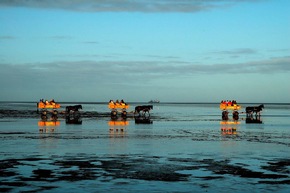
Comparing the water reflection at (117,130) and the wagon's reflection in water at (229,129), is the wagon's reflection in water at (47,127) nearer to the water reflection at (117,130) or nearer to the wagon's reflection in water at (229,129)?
Answer: the water reflection at (117,130)

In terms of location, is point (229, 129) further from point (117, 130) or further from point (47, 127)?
point (47, 127)

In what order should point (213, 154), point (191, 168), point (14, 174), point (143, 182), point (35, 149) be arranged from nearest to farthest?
1. point (143, 182)
2. point (14, 174)
3. point (191, 168)
4. point (213, 154)
5. point (35, 149)

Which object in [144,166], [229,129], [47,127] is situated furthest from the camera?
[47,127]

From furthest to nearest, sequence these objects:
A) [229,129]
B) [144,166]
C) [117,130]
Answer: [229,129], [117,130], [144,166]

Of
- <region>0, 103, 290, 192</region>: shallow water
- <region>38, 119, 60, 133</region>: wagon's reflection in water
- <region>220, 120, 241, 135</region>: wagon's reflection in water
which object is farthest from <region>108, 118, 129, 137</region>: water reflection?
<region>220, 120, 241, 135</region>: wagon's reflection in water

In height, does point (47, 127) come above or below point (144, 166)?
above

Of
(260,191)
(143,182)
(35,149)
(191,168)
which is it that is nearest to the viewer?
(260,191)

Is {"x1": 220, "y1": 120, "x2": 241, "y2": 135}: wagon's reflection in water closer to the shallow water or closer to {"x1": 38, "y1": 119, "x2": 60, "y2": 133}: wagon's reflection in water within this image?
the shallow water

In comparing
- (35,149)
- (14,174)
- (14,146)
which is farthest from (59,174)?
(14,146)

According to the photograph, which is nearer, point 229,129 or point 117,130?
point 117,130

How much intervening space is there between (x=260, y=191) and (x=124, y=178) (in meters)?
3.97

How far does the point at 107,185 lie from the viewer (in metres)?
13.8

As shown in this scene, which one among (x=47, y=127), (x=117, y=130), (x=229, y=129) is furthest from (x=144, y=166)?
(x=47, y=127)

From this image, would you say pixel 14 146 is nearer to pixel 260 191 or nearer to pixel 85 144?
pixel 85 144
